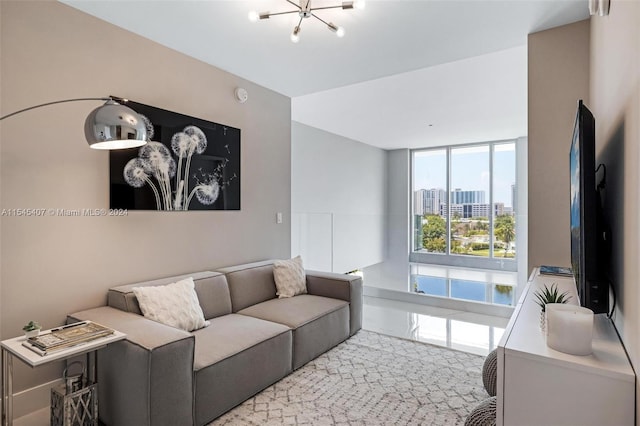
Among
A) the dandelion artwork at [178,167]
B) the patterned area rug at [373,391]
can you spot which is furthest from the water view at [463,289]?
the dandelion artwork at [178,167]

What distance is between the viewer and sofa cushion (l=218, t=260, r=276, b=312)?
3.04m

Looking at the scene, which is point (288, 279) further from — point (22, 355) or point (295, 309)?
point (22, 355)

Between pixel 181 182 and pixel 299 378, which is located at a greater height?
pixel 181 182

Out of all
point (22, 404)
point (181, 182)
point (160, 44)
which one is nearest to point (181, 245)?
point (181, 182)

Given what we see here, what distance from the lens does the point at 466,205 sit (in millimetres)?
7562

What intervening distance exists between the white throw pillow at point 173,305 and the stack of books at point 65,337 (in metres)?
0.37

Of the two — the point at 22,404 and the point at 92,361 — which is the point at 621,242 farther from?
the point at 22,404

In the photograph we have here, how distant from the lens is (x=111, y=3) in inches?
89.6

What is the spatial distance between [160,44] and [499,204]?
6.73 meters

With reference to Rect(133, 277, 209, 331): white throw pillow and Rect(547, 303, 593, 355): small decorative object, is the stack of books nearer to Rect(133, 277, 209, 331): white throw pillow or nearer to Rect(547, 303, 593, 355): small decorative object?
Rect(133, 277, 209, 331): white throw pillow

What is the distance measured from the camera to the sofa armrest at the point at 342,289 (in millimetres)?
3402

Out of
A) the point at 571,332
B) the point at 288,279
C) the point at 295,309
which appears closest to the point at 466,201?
the point at 288,279

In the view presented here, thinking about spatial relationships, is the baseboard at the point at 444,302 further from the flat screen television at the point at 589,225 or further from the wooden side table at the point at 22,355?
the wooden side table at the point at 22,355

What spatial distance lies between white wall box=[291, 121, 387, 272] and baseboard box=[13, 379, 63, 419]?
310 cm
